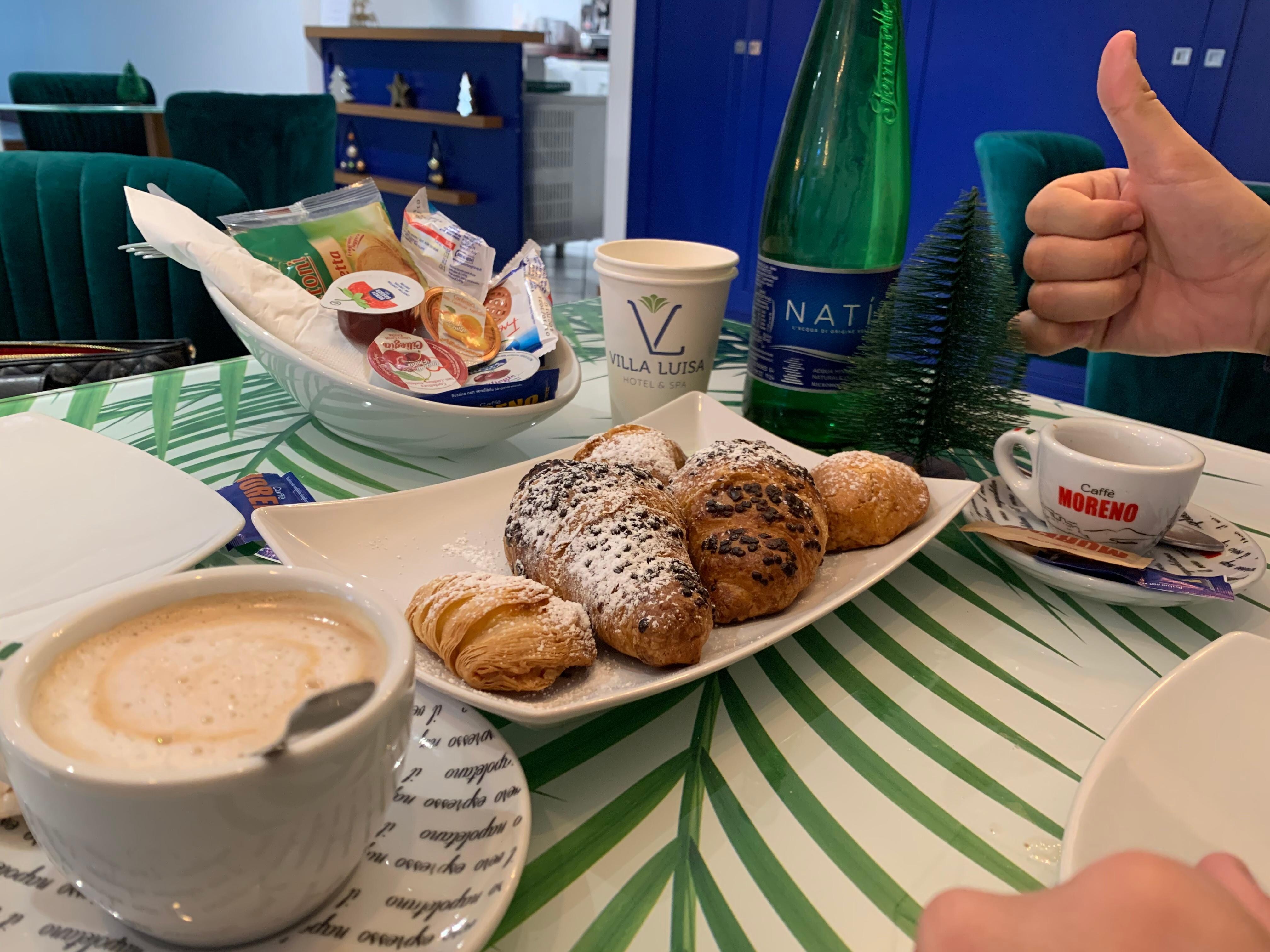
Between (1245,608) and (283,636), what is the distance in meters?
0.63

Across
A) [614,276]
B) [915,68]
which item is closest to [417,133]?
[915,68]

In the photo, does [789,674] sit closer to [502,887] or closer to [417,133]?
[502,887]

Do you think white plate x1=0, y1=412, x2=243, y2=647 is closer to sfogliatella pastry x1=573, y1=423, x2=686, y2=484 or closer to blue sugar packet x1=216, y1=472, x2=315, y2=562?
blue sugar packet x1=216, y1=472, x2=315, y2=562

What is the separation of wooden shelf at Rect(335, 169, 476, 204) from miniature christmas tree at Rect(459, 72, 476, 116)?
1.28 ft

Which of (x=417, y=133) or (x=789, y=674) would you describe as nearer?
(x=789, y=674)

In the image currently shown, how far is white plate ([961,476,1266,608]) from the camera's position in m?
0.57

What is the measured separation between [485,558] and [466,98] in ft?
13.8

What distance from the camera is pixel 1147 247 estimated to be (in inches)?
37.3

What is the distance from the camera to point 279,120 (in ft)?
9.70

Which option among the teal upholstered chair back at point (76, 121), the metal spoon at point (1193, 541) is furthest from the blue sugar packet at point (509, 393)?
the teal upholstered chair back at point (76, 121)

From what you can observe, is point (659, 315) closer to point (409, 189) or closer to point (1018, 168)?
point (1018, 168)

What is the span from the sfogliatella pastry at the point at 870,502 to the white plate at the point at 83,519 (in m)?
0.42

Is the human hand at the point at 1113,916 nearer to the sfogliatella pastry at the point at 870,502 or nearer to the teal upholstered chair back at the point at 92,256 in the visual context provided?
the sfogliatella pastry at the point at 870,502

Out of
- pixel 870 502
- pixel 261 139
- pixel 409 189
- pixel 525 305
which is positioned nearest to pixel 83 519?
pixel 525 305
